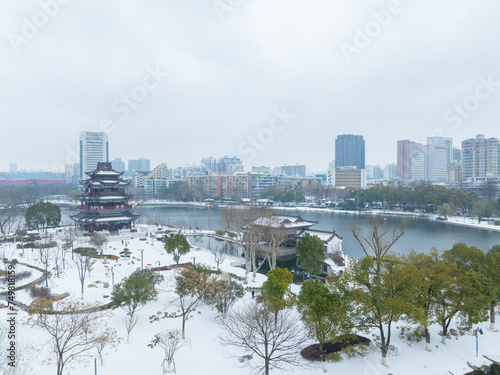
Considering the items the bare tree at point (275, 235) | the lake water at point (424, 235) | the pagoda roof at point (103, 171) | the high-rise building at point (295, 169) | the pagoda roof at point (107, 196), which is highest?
the high-rise building at point (295, 169)

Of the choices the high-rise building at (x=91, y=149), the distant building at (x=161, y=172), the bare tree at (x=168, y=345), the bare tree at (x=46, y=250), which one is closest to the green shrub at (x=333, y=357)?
the bare tree at (x=168, y=345)

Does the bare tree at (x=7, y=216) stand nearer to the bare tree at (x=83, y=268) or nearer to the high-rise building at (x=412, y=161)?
the bare tree at (x=83, y=268)

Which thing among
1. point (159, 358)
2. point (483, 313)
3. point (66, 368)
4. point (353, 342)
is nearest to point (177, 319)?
point (159, 358)

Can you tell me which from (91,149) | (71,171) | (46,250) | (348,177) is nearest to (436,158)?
(348,177)

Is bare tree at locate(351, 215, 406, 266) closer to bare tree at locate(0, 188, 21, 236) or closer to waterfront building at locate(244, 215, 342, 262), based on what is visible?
waterfront building at locate(244, 215, 342, 262)

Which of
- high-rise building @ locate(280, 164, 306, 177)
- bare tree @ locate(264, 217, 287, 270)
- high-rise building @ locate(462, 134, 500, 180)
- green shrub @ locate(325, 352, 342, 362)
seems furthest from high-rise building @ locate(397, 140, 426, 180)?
green shrub @ locate(325, 352, 342, 362)

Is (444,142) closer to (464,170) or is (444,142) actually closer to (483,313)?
(464,170)

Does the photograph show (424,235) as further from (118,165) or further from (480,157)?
(118,165)
